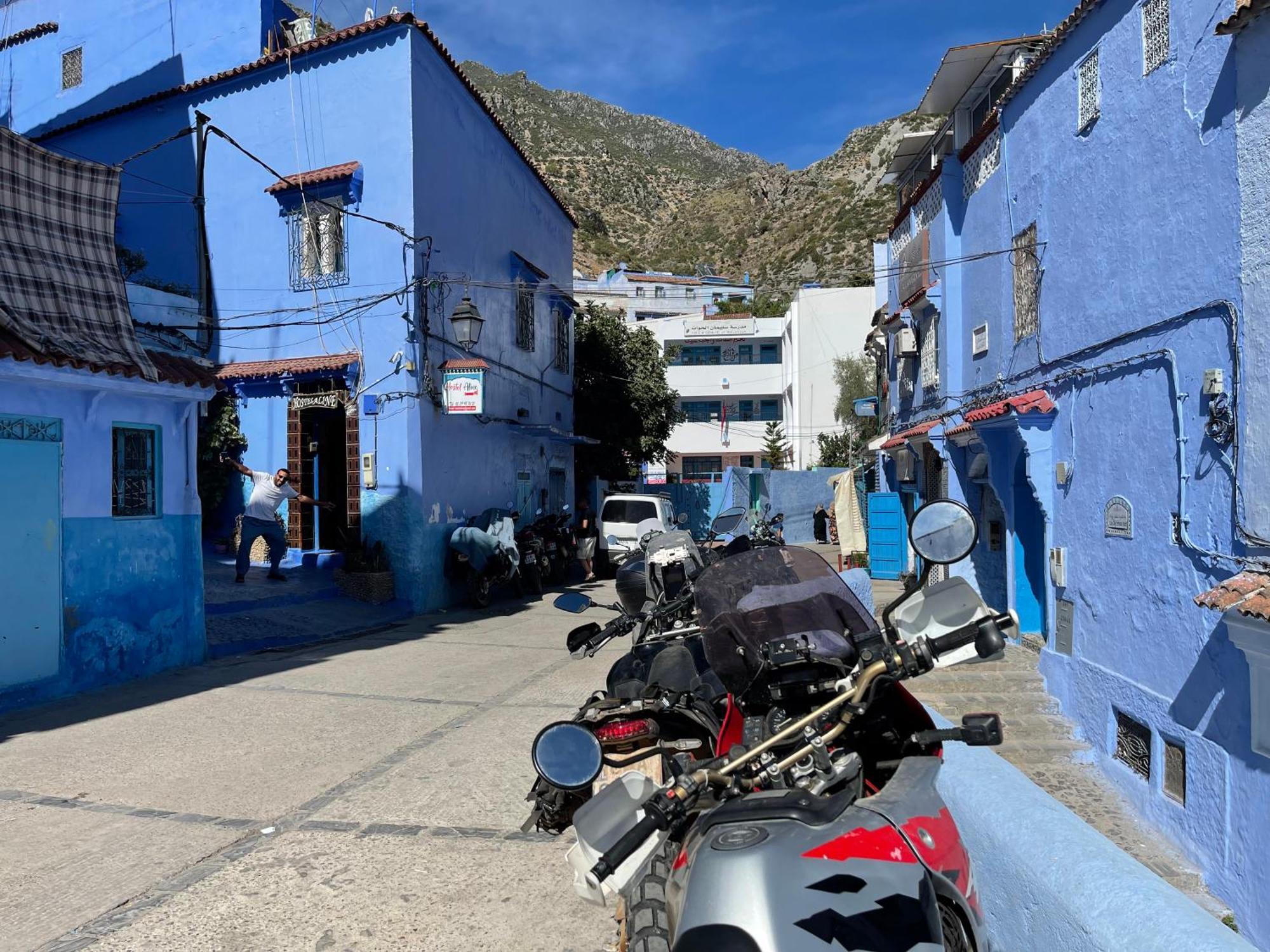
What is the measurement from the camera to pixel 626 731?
3016mm

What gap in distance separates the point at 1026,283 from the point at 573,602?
30.4 ft

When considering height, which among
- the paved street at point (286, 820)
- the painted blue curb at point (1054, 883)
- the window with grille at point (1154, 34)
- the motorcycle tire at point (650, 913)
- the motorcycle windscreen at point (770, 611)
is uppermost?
the window with grille at point (1154, 34)

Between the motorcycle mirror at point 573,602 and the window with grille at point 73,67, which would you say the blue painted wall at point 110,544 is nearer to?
the motorcycle mirror at point 573,602

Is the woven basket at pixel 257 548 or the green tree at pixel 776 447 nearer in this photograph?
the woven basket at pixel 257 548

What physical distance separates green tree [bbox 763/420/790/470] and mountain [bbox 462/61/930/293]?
16044 mm

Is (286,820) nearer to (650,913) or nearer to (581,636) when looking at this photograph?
(581,636)

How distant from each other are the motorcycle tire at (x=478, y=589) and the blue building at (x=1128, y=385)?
7677 mm

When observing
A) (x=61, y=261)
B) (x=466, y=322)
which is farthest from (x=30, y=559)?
(x=466, y=322)

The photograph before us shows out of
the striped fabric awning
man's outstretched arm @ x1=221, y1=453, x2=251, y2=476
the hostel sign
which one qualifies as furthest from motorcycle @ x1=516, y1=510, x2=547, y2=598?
the striped fabric awning

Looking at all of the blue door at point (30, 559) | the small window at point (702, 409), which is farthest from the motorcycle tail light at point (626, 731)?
the small window at point (702, 409)

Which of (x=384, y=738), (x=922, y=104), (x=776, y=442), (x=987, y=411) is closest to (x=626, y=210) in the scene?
(x=776, y=442)

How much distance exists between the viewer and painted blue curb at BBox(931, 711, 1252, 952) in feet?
7.23

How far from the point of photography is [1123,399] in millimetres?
8641

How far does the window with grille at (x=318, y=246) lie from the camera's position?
14148mm
